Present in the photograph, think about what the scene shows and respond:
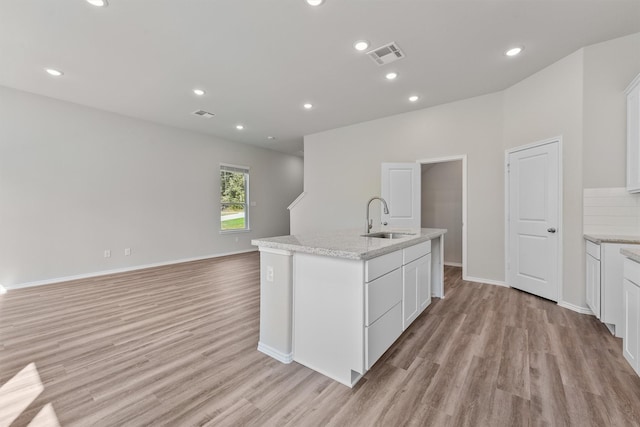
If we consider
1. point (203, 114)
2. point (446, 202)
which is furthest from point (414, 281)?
point (203, 114)

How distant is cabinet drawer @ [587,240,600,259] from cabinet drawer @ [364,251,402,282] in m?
2.12

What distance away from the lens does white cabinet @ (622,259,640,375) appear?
1783 mm

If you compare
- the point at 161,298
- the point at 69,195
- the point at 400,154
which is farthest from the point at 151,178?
the point at 400,154

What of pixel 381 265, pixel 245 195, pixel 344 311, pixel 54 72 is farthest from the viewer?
pixel 245 195

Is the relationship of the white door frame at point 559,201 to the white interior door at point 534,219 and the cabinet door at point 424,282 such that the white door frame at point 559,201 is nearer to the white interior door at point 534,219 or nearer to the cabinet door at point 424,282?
the white interior door at point 534,219

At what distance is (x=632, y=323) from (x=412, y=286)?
1.46 m

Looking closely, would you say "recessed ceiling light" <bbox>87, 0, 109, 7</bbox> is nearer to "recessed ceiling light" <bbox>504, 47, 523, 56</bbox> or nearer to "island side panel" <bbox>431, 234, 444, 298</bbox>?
"recessed ceiling light" <bbox>504, 47, 523, 56</bbox>

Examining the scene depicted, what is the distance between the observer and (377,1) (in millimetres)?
2281

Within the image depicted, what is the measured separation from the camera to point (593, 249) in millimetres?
2758

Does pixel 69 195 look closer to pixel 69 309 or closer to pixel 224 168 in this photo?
pixel 69 309

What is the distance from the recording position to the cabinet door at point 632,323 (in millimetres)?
1785

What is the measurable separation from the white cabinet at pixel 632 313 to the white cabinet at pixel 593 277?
753 mm

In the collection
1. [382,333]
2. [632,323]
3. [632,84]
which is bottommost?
[382,333]

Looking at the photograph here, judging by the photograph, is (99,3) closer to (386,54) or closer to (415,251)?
(386,54)
